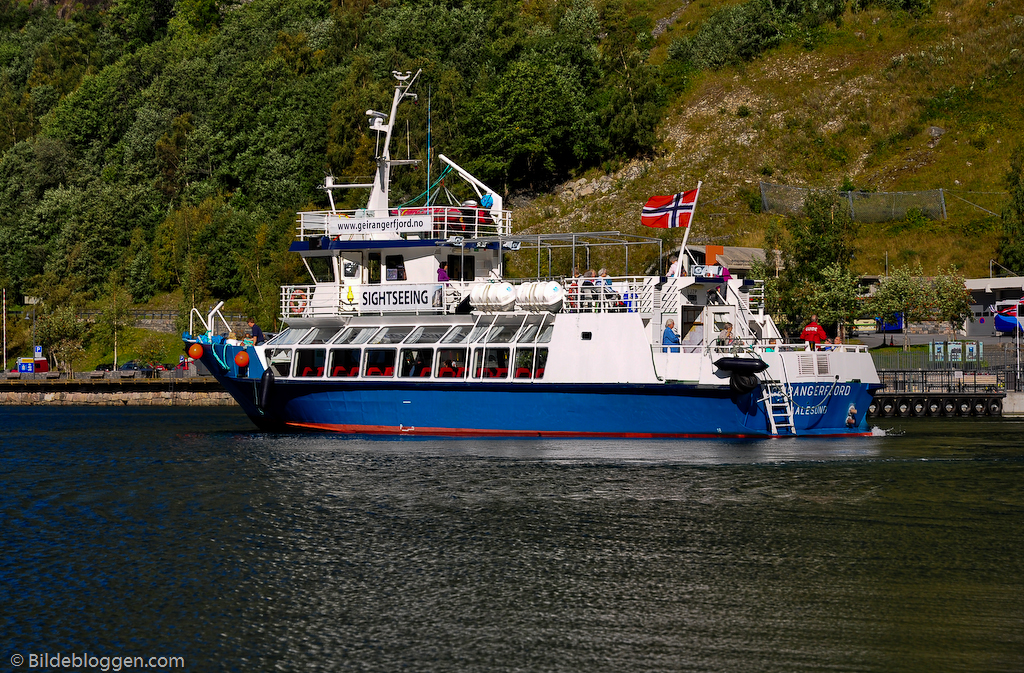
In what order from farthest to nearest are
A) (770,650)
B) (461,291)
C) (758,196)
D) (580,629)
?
1. (758,196)
2. (461,291)
3. (580,629)
4. (770,650)

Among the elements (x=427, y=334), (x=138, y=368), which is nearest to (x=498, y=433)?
(x=427, y=334)

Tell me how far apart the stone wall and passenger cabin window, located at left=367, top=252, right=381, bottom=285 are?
33310 millimetres

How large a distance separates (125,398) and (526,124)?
37.7 m

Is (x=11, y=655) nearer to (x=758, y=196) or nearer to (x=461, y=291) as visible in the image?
(x=461, y=291)

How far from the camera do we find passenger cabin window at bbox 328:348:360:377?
38219 millimetres

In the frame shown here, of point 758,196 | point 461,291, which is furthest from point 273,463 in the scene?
point 758,196

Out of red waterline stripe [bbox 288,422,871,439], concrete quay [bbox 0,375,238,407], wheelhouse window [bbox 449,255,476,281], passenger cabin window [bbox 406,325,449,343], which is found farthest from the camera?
concrete quay [bbox 0,375,238,407]

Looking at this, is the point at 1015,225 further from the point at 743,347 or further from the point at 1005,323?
the point at 743,347

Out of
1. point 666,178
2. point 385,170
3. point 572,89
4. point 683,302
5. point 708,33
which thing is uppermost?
point 708,33

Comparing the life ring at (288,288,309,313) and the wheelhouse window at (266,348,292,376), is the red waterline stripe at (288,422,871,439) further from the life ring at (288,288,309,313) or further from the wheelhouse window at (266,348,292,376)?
the life ring at (288,288,309,313)

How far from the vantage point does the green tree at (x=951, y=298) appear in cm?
6512

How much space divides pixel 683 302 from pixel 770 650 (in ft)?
75.1

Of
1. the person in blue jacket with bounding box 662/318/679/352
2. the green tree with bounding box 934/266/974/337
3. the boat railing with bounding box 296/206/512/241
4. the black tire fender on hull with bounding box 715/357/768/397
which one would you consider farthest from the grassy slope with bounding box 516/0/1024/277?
the black tire fender on hull with bounding box 715/357/768/397

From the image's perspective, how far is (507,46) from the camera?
3900 inches
